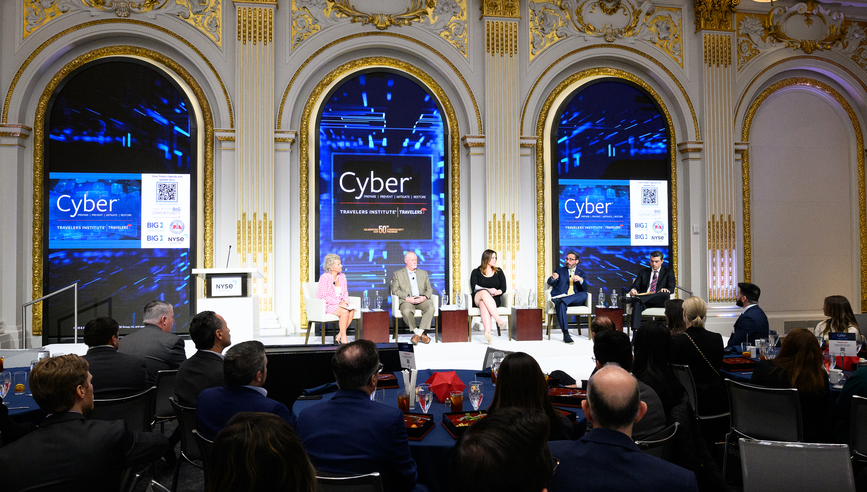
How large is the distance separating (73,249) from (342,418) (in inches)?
287

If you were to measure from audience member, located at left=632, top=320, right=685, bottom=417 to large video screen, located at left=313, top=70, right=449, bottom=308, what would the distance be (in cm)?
572

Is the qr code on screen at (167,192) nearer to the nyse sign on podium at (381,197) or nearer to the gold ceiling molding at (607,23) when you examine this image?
the nyse sign on podium at (381,197)

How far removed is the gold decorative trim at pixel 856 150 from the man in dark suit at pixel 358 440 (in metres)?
8.62

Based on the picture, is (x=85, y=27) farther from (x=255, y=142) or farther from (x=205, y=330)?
(x=205, y=330)

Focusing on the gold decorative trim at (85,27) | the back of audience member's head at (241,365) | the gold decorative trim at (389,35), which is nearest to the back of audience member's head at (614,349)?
the back of audience member's head at (241,365)

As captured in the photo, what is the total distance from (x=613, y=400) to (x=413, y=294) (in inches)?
240

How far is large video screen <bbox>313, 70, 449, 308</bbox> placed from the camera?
331 inches

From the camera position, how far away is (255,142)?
7973 mm

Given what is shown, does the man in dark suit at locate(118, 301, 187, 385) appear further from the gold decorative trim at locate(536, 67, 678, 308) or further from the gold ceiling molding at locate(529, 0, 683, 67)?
the gold ceiling molding at locate(529, 0, 683, 67)

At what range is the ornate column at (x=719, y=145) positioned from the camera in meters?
8.92

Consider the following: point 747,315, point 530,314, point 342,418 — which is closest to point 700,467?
point 342,418

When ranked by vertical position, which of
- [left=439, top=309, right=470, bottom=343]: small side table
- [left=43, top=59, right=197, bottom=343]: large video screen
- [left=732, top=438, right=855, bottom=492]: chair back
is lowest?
[left=439, top=309, right=470, bottom=343]: small side table

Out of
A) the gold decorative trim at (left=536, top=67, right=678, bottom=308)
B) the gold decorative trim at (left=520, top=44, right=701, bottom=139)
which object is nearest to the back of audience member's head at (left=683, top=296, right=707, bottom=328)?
the gold decorative trim at (left=536, top=67, right=678, bottom=308)

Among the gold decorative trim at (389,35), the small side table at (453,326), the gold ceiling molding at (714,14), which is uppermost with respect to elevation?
the gold ceiling molding at (714,14)
